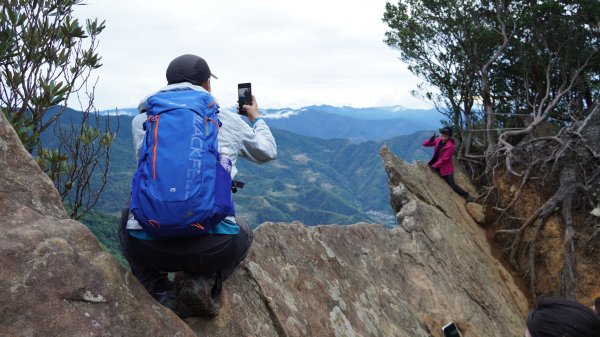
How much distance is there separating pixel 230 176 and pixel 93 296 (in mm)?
1500

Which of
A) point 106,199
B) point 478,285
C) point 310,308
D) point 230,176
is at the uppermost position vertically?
point 230,176

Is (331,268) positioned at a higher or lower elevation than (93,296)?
lower

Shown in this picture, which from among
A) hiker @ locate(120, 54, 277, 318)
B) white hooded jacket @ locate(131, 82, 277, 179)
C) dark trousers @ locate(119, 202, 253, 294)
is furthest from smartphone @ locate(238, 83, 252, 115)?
dark trousers @ locate(119, 202, 253, 294)

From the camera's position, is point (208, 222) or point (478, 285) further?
point (478, 285)

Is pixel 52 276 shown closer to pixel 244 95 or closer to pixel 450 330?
pixel 244 95

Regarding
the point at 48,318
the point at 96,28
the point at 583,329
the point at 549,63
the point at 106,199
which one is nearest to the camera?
the point at 583,329

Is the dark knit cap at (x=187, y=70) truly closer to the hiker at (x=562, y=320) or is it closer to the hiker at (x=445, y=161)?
the hiker at (x=562, y=320)

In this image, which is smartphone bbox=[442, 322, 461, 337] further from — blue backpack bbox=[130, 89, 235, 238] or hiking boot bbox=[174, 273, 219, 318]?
blue backpack bbox=[130, 89, 235, 238]

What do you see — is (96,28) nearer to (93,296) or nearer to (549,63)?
(93,296)

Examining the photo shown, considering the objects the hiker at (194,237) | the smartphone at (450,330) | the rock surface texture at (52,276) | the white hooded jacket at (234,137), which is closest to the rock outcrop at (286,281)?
the rock surface texture at (52,276)

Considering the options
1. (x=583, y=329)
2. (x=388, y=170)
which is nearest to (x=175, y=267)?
(x=583, y=329)

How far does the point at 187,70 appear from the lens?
4738 millimetres

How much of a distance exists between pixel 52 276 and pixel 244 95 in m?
2.50

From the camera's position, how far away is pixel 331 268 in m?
7.48
